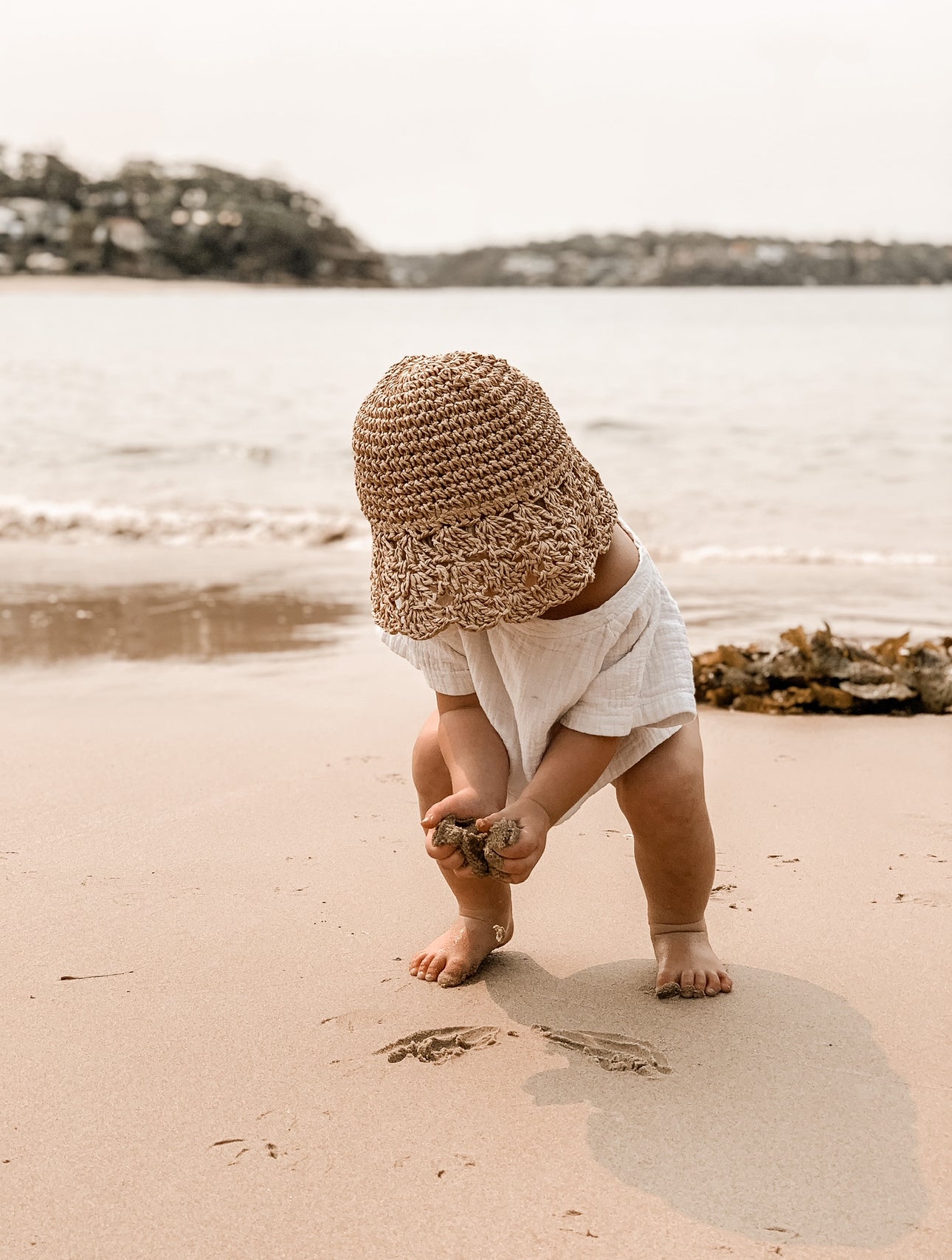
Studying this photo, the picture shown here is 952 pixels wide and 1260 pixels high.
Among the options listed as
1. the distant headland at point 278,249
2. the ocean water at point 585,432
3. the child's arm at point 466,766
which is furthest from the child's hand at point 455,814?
the distant headland at point 278,249

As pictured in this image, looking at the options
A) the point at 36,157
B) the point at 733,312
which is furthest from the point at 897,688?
the point at 36,157

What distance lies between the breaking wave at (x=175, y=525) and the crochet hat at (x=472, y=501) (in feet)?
20.6

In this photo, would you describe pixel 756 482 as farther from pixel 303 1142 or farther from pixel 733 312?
pixel 733 312

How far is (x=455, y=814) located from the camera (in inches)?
77.7

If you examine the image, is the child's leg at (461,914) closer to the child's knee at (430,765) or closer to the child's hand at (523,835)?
the child's knee at (430,765)

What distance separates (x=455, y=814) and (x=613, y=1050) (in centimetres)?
46

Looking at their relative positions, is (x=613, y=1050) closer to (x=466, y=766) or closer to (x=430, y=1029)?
(x=430, y=1029)

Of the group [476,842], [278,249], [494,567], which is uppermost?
[278,249]

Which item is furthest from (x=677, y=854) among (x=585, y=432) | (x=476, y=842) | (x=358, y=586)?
(x=585, y=432)

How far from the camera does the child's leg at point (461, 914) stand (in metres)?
2.23

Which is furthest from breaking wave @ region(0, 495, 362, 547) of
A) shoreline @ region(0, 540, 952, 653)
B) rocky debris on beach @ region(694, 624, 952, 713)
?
rocky debris on beach @ region(694, 624, 952, 713)

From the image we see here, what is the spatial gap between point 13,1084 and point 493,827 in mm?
819

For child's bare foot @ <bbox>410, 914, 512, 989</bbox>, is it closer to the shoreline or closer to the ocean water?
the shoreline

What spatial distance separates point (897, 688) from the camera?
12.6 feet
